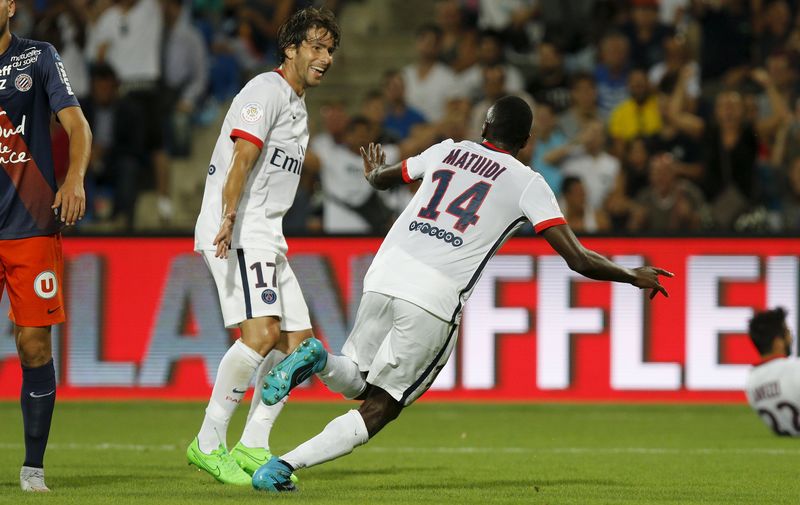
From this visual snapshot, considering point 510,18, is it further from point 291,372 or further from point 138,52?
point 291,372

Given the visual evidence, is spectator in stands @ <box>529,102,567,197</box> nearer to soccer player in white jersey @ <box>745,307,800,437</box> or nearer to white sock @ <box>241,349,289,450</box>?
soccer player in white jersey @ <box>745,307,800,437</box>

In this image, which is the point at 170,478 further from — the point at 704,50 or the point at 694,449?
the point at 704,50

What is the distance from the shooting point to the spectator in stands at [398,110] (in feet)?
52.9

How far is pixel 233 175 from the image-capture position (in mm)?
7375

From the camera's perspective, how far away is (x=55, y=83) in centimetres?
714

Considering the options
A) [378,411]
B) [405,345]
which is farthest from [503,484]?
[405,345]

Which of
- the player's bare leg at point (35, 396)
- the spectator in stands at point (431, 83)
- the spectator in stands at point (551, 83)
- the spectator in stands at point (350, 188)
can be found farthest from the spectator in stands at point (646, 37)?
the player's bare leg at point (35, 396)

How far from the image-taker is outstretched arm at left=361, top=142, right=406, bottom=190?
7652 mm

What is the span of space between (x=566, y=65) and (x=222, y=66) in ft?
13.6

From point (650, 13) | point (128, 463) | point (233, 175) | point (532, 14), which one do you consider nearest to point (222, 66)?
point (532, 14)

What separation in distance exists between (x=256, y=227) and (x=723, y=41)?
1054 centimetres

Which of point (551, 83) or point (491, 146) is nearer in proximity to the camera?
point (491, 146)

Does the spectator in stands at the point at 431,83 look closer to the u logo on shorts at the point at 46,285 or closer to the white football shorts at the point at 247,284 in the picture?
the white football shorts at the point at 247,284

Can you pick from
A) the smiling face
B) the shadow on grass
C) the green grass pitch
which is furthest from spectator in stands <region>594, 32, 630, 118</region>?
the smiling face
